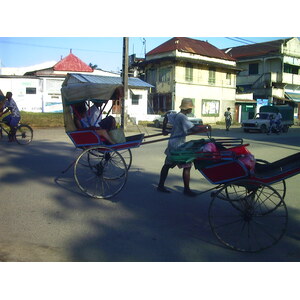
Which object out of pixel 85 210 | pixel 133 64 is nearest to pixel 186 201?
pixel 85 210

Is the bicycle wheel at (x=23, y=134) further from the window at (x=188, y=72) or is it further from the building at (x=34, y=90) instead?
the window at (x=188, y=72)

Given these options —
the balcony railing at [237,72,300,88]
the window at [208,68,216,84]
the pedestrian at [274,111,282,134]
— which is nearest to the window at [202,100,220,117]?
the window at [208,68,216,84]

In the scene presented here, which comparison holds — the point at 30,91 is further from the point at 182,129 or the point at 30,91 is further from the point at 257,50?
Result: the point at 257,50

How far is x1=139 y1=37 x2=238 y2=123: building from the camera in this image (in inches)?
1211

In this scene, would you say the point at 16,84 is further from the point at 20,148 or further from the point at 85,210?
the point at 85,210

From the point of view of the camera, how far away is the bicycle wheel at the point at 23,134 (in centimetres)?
1205

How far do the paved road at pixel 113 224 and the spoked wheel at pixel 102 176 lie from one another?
20 centimetres

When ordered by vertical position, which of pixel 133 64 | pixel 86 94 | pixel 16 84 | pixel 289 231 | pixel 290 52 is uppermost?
pixel 290 52

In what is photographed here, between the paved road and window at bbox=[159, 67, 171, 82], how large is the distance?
982 inches

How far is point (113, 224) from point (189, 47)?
30094 millimetres

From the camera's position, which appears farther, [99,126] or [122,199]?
[99,126]

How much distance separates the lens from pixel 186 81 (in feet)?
103

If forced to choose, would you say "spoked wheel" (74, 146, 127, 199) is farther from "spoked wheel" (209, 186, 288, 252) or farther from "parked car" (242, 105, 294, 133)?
"parked car" (242, 105, 294, 133)

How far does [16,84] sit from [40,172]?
25.1 metres
